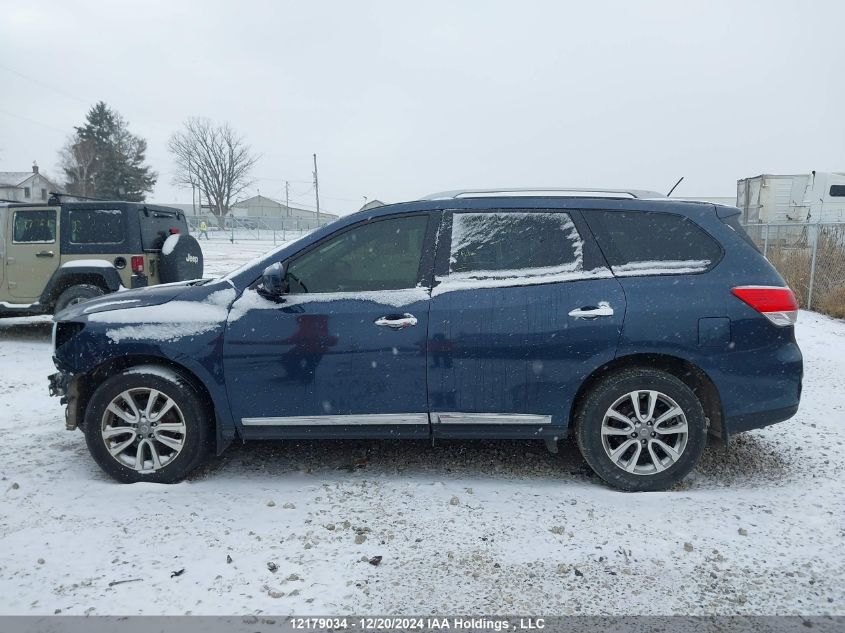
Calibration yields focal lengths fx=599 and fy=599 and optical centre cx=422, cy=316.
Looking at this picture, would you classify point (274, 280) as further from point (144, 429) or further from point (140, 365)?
point (144, 429)

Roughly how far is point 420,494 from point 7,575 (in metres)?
2.11

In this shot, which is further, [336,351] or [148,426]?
[148,426]

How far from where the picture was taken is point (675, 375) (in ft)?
12.2

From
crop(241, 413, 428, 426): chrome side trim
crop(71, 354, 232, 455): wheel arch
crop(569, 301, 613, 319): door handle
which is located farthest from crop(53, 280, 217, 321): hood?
crop(569, 301, 613, 319): door handle

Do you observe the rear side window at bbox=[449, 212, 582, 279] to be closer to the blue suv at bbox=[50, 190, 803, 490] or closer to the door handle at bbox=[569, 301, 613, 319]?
the blue suv at bbox=[50, 190, 803, 490]

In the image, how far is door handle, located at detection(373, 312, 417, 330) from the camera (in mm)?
3584

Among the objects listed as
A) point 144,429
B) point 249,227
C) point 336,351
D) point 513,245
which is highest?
point 249,227

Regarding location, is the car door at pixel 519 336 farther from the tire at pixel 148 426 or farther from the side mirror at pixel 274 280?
the tire at pixel 148 426

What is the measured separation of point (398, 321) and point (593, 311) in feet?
3.81

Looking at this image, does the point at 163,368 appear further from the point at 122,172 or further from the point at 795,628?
the point at 122,172

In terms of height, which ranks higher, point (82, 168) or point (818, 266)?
point (82, 168)

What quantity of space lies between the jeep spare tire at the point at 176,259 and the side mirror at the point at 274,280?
517cm

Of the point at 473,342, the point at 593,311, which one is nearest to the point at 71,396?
the point at 473,342

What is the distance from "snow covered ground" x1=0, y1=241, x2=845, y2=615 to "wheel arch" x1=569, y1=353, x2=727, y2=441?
1.51ft
